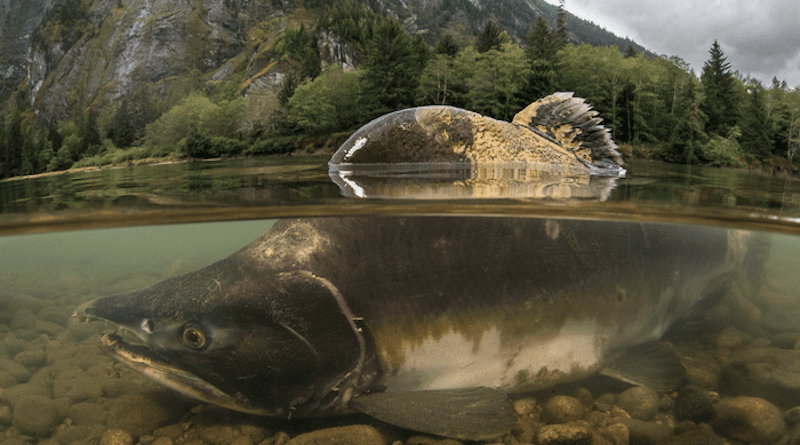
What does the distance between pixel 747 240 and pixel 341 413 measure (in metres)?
5.23

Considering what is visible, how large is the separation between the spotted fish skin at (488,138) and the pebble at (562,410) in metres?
2.87

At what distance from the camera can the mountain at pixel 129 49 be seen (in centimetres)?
893

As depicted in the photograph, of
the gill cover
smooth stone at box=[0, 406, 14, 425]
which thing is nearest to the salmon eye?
the gill cover

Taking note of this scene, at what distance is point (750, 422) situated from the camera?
288 centimetres

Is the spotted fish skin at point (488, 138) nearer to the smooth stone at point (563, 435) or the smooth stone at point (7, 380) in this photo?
the smooth stone at point (563, 435)

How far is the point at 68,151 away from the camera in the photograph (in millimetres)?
6211

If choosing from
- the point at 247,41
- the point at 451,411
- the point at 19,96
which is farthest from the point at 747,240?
the point at 247,41

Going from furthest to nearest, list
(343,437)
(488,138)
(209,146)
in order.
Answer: (209,146)
(488,138)
(343,437)

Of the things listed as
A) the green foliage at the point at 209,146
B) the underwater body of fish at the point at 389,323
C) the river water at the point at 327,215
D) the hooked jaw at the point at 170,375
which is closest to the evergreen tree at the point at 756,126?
the river water at the point at 327,215

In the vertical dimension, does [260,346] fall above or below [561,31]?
below

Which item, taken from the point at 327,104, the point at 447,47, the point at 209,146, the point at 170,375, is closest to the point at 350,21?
the point at 447,47

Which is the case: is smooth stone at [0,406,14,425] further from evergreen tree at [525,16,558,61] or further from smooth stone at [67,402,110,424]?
evergreen tree at [525,16,558,61]

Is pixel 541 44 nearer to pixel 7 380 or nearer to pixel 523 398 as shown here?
pixel 523 398

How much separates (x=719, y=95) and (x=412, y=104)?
44.8ft
